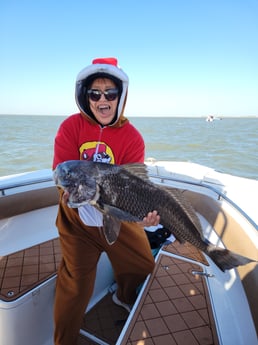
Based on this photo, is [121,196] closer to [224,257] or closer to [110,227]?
[110,227]

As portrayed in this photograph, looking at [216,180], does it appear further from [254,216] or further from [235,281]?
[235,281]

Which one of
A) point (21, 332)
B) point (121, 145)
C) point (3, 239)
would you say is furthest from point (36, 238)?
point (121, 145)

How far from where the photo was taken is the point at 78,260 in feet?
7.18

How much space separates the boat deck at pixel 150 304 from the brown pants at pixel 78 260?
1.02ft

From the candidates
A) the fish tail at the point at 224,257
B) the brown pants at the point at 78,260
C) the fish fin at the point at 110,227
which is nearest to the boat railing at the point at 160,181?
the fish tail at the point at 224,257

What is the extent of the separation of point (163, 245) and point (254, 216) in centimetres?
115

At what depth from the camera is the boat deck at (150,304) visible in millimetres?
2098

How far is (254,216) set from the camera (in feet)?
9.88

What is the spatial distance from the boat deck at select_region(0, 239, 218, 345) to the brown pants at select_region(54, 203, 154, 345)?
311 millimetres

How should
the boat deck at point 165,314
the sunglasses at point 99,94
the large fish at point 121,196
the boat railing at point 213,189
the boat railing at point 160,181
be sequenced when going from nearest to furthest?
1. the large fish at point 121,196
2. the boat deck at point 165,314
3. the sunglasses at point 99,94
4. the boat railing at point 213,189
5. the boat railing at point 160,181

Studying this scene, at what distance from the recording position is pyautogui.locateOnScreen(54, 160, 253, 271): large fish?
197cm

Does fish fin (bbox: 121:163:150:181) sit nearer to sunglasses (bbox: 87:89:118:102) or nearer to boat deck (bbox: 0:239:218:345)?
sunglasses (bbox: 87:89:118:102)

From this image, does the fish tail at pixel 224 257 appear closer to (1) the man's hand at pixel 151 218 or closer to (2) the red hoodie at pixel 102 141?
(1) the man's hand at pixel 151 218

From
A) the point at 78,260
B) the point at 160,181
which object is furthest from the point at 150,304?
the point at 160,181
